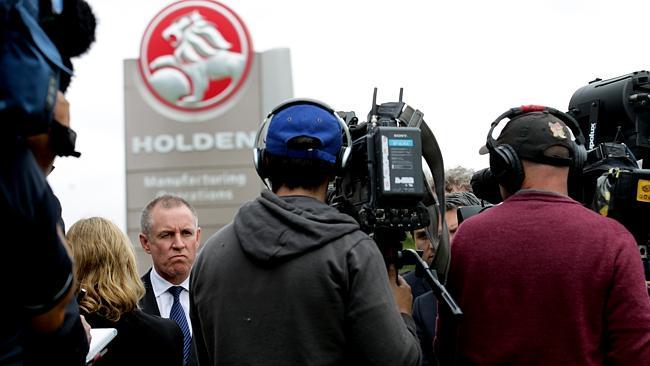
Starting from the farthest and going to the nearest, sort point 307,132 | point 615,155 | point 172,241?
point 172,241 → point 615,155 → point 307,132

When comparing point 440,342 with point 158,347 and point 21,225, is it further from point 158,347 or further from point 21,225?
point 21,225

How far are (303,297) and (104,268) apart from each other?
63.0 inches

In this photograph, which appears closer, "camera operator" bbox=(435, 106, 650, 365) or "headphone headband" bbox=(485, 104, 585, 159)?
"camera operator" bbox=(435, 106, 650, 365)

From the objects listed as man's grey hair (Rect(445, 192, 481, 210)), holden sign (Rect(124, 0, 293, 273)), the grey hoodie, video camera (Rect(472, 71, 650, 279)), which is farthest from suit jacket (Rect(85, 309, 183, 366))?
holden sign (Rect(124, 0, 293, 273))

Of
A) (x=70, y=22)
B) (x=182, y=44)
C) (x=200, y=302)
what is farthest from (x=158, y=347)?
(x=182, y=44)

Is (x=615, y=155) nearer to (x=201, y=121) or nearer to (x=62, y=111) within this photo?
(x=62, y=111)

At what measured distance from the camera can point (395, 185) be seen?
2826 mm

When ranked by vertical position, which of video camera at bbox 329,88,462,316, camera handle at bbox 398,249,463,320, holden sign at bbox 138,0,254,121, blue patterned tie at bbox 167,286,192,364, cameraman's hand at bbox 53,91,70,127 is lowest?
blue patterned tie at bbox 167,286,192,364

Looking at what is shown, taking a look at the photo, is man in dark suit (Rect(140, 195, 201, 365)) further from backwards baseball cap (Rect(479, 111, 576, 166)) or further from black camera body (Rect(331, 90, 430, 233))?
backwards baseball cap (Rect(479, 111, 576, 166))

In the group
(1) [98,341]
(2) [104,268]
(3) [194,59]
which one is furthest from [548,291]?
(3) [194,59]

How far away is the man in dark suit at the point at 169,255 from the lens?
16.4 ft

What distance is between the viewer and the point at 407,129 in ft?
9.62

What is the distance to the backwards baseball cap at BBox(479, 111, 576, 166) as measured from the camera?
10.7 feet

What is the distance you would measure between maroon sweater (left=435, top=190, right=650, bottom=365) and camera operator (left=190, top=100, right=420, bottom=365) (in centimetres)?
36
